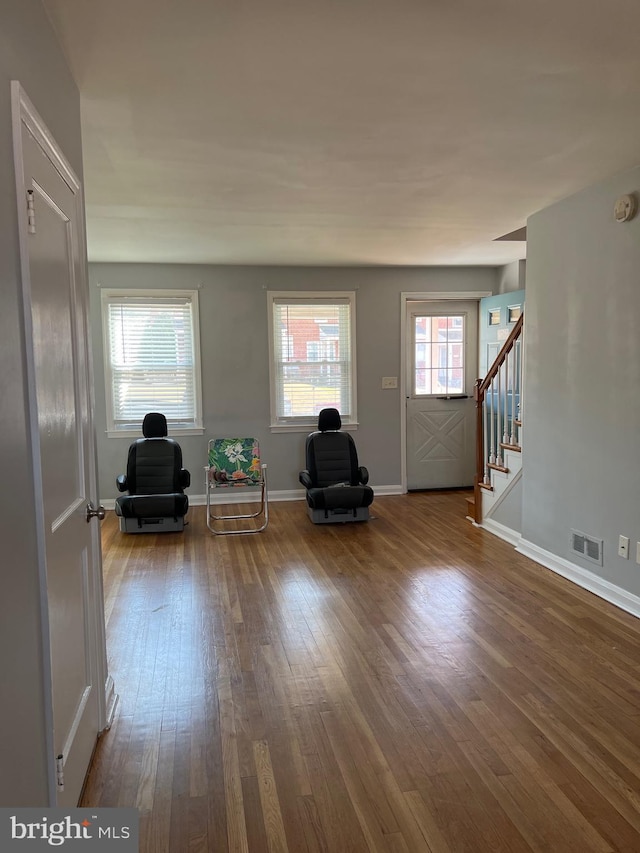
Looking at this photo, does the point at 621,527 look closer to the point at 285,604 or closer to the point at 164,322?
the point at 285,604

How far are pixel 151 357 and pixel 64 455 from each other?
181 inches

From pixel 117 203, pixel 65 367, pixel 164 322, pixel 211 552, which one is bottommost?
pixel 211 552

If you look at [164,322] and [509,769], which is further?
[164,322]

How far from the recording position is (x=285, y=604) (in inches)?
148

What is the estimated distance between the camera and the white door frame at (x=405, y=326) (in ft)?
22.3


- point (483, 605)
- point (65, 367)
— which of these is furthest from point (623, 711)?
point (65, 367)

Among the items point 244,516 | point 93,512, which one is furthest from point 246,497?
point 93,512

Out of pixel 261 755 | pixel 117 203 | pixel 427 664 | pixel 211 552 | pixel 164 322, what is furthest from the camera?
pixel 164 322

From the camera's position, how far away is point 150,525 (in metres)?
5.47

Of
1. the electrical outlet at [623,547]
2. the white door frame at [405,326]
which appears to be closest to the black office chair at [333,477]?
the white door frame at [405,326]

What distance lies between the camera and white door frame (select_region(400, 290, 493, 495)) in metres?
6.79

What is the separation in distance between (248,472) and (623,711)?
3.90 metres

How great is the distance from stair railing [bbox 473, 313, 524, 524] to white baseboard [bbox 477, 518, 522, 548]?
12 cm

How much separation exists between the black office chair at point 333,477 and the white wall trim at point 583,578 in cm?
154
